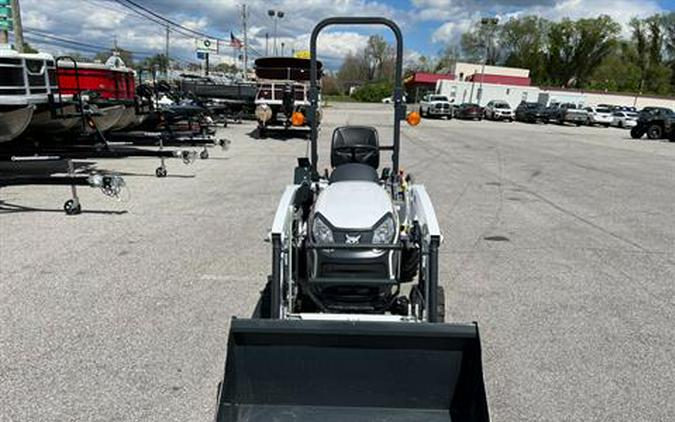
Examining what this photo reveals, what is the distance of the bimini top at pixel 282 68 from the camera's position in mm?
20859

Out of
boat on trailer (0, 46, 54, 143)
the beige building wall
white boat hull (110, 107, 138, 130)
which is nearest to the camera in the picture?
boat on trailer (0, 46, 54, 143)

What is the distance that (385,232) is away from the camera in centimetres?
343

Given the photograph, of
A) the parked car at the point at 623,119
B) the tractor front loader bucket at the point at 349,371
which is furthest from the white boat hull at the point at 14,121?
the parked car at the point at 623,119

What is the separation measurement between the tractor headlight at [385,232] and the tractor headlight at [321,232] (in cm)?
27

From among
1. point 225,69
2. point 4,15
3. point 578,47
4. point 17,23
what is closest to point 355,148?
point 4,15

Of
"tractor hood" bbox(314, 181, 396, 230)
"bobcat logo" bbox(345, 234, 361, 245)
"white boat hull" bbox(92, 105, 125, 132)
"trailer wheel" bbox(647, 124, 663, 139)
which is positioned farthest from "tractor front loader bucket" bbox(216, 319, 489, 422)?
"trailer wheel" bbox(647, 124, 663, 139)

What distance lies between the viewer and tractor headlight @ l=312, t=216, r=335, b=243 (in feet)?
11.1

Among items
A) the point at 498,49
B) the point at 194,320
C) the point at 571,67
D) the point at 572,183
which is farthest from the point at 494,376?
the point at 498,49

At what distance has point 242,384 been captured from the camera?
2.86 m

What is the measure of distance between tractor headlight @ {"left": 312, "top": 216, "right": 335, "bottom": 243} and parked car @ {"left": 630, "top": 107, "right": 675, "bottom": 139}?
2995 centimetres

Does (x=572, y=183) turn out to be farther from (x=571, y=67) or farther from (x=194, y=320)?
(x=571, y=67)

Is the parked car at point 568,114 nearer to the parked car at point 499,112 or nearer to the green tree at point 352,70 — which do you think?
Result: the parked car at point 499,112

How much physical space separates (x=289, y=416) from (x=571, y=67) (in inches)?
3704

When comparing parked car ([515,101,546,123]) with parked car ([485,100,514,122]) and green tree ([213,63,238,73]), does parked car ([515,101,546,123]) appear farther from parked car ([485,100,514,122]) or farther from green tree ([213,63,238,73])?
green tree ([213,63,238,73])
